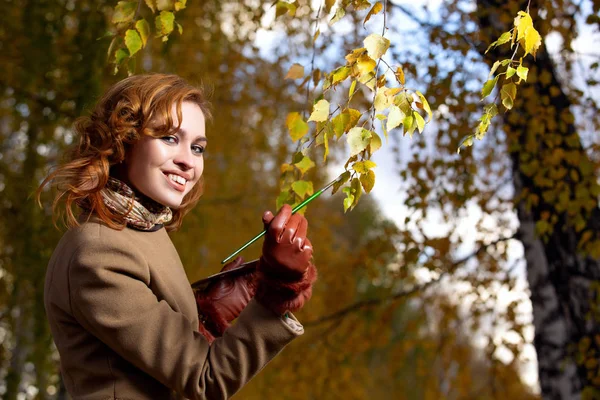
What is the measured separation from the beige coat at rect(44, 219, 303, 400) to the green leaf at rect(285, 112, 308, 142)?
38 centimetres

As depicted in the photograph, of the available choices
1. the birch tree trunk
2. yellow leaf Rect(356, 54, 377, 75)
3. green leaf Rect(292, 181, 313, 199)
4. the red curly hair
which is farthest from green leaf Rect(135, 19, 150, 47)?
the birch tree trunk

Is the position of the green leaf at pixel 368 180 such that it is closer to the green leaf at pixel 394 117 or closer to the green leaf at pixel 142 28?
the green leaf at pixel 394 117

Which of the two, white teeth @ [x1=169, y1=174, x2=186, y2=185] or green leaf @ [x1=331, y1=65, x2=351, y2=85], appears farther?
white teeth @ [x1=169, y1=174, x2=186, y2=185]

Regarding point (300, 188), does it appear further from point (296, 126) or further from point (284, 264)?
point (284, 264)

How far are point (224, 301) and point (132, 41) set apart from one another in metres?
0.68

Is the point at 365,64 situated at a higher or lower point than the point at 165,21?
higher

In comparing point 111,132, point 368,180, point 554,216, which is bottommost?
point 111,132

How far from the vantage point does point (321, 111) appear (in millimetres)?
1625

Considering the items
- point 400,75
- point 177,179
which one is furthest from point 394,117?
point 177,179

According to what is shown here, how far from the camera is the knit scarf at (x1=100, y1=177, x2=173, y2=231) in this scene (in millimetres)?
1678

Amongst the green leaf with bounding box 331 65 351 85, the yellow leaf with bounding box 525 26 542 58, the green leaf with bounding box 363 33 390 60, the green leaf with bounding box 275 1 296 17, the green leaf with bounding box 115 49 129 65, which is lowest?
the green leaf with bounding box 115 49 129 65

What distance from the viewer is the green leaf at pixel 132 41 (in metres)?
1.93

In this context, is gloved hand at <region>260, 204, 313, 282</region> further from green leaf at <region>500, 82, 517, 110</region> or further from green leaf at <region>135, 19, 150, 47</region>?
green leaf at <region>135, 19, 150, 47</region>

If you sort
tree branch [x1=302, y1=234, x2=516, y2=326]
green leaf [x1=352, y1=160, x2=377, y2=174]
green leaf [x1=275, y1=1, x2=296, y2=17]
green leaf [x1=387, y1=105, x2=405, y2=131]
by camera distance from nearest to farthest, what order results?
green leaf [x1=387, y1=105, x2=405, y2=131], green leaf [x1=352, y1=160, x2=377, y2=174], green leaf [x1=275, y1=1, x2=296, y2=17], tree branch [x1=302, y1=234, x2=516, y2=326]
